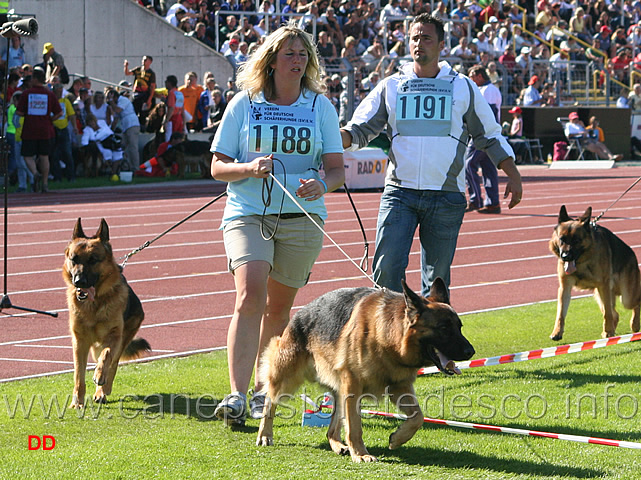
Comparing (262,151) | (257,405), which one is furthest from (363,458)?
(262,151)

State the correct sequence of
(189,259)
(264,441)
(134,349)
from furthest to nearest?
(189,259) < (134,349) < (264,441)

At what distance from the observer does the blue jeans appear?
22.2ft

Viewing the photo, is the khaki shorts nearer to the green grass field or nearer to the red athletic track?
the green grass field

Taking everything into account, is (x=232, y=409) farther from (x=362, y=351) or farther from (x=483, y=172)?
(x=483, y=172)

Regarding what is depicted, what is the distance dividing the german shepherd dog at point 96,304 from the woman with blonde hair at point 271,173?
1332 mm

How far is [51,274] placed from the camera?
12.4 meters

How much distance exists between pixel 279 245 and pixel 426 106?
1.56 m

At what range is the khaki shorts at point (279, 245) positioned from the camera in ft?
19.1

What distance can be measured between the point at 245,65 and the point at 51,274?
7.09m

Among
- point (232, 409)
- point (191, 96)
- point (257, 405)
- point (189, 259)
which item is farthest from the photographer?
point (191, 96)

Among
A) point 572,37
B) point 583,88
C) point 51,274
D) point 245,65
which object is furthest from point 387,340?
point 572,37

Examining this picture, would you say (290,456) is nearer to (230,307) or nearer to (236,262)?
(236,262)

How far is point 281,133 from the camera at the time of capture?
584 cm

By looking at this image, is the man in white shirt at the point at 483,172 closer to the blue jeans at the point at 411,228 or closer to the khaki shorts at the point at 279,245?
the blue jeans at the point at 411,228
